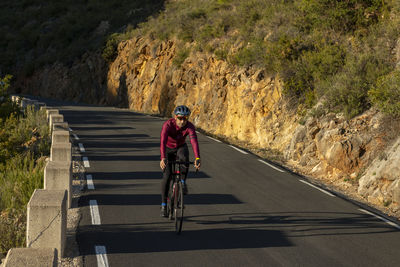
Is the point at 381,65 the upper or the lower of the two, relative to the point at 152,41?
lower

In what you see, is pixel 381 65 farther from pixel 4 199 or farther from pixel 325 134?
pixel 4 199

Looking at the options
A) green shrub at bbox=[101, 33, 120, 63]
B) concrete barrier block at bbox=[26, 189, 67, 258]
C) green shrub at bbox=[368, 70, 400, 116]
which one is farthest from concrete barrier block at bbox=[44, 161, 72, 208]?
green shrub at bbox=[101, 33, 120, 63]

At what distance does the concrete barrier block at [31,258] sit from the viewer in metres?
5.36

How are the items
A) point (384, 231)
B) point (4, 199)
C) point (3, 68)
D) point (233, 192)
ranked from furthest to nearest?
point (3, 68)
point (233, 192)
point (4, 199)
point (384, 231)

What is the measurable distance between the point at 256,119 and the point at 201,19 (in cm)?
1531

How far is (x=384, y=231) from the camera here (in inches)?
376

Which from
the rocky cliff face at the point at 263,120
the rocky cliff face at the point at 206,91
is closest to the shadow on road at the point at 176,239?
the rocky cliff face at the point at 263,120

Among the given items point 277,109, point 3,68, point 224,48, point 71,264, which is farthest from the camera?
point 3,68

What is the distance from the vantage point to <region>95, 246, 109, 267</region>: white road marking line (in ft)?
23.6

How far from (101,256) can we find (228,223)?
281 centimetres

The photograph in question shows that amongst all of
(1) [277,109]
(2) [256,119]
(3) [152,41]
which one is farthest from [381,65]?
(3) [152,41]

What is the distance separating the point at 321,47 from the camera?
21.8 meters

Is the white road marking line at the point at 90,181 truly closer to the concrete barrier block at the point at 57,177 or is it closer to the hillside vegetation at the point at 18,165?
the hillside vegetation at the point at 18,165

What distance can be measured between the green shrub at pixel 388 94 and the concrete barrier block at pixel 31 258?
11.3m
